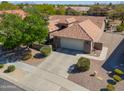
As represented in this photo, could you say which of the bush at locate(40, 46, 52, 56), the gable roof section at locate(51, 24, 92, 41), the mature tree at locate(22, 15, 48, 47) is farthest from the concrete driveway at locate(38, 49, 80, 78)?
the mature tree at locate(22, 15, 48, 47)

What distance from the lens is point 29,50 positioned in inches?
1172

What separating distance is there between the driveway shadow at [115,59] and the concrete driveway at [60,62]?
4.98 meters

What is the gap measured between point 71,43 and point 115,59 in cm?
832

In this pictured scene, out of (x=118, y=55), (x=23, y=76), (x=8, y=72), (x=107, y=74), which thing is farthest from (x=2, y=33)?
(x=118, y=55)

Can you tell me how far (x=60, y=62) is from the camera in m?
25.8

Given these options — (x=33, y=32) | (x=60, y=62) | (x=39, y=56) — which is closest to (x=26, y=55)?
(x=39, y=56)

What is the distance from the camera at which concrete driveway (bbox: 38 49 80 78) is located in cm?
2341

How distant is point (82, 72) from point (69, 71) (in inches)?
72.0

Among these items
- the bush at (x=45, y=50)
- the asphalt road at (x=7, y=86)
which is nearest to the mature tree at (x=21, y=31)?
the bush at (x=45, y=50)

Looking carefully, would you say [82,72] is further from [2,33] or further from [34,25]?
[2,33]

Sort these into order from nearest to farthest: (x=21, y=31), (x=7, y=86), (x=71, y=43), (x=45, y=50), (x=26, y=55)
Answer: (x=7, y=86)
(x=21, y=31)
(x=45, y=50)
(x=26, y=55)
(x=71, y=43)

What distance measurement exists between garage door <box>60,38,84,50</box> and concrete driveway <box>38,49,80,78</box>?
44.5 inches

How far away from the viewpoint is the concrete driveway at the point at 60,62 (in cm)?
2341

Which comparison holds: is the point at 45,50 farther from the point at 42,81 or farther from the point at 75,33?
the point at 42,81
